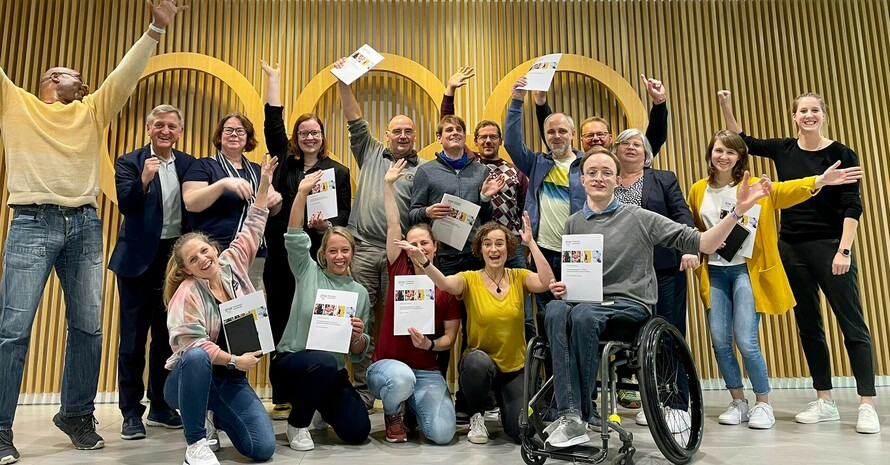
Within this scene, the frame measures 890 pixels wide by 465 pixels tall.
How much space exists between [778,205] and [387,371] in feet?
6.99

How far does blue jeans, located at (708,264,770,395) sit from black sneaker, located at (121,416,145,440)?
285 centimetres

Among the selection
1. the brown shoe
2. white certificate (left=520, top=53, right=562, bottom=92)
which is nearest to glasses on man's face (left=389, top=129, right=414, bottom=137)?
white certificate (left=520, top=53, right=562, bottom=92)

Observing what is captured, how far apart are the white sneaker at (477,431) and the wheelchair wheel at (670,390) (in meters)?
0.80

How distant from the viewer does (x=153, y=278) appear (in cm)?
319

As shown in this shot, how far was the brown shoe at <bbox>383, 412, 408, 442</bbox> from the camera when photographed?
2.96m

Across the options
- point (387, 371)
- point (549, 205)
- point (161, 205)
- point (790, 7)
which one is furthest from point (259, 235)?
point (790, 7)

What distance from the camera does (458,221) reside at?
3.29m

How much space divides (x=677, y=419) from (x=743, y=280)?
849 millimetres

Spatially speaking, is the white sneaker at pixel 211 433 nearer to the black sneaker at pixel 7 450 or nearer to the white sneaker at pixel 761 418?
the black sneaker at pixel 7 450

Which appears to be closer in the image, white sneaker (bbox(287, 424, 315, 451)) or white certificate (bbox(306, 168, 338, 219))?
white sneaker (bbox(287, 424, 315, 451))

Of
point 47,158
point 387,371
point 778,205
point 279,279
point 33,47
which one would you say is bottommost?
point 387,371

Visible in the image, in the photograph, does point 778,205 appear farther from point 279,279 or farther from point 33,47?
point 33,47

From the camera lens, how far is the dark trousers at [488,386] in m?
2.84

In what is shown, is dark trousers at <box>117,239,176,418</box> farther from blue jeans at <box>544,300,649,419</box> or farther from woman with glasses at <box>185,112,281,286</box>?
blue jeans at <box>544,300,649,419</box>
